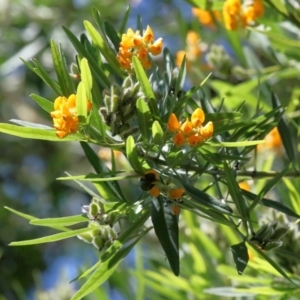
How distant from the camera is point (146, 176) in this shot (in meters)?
0.51

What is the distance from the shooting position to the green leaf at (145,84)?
1.62 feet

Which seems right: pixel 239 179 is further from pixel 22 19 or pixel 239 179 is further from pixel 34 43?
pixel 22 19

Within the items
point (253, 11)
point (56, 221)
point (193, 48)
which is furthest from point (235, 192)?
point (193, 48)

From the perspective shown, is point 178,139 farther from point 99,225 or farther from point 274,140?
point 274,140

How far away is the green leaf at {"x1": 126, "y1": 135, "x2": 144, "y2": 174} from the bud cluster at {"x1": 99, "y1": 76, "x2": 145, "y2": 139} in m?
0.03

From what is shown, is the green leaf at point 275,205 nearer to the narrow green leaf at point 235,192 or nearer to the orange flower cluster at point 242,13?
the narrow green leaf at point 235,192

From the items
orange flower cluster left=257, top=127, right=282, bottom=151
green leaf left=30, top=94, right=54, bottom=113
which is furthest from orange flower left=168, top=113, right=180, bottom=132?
orange flower cluster left=257, top=127, right=282, bottom=151

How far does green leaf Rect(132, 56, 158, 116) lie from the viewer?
49 centimetres

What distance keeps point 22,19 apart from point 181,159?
141cm

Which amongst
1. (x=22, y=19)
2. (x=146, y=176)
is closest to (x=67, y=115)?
(x=146, y=176)

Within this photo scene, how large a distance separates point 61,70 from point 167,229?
0.51ft

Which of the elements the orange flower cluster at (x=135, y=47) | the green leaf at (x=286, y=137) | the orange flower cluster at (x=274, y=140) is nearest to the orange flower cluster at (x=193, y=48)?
the orange flower cluster at (x=274, y=140)

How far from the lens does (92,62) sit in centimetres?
55

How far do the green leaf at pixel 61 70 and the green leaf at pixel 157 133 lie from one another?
0.27 ft
